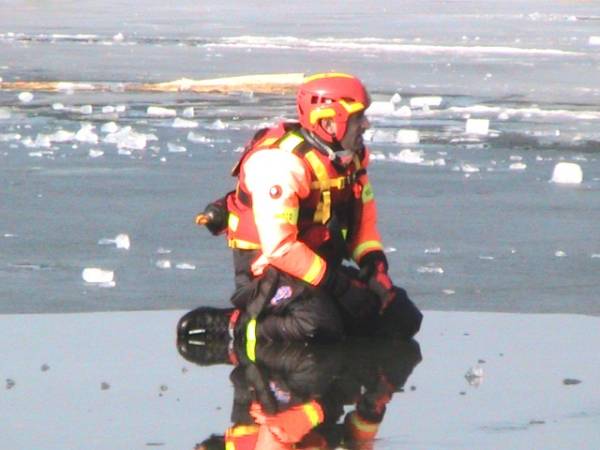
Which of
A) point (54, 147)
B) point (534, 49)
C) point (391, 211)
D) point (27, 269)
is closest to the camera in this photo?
point (27, 269)

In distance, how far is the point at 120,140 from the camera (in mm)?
13641

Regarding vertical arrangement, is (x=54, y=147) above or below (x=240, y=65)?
above

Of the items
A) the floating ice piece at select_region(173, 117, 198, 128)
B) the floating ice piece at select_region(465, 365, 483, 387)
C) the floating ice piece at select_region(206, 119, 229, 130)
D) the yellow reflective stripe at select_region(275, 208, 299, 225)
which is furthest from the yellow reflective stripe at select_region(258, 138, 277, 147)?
the floating ice piece at select_region(173, 117, 198, 128)

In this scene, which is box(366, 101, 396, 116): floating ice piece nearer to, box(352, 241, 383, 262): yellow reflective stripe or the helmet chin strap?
box(352, 241, 383, 262): yellow reflective stripe

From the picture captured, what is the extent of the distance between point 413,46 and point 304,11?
1356 centimetres

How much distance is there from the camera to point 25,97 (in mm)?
17750

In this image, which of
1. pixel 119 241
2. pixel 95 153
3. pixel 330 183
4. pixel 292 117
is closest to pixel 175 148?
pixel 95 153

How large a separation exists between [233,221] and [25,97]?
1146 centimetres

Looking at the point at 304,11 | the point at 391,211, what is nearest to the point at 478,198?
the point at 391,211

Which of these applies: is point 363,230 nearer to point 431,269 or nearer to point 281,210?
point 281,210

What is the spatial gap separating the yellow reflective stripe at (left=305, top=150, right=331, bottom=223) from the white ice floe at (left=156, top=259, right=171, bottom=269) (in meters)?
1.74

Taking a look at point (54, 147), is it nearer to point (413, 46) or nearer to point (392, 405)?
point (392, 405)

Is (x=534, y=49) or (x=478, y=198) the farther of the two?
(x=534, y=49)

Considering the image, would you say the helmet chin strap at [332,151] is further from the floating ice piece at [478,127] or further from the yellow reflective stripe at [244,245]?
the floating ice piece at [478,127]
